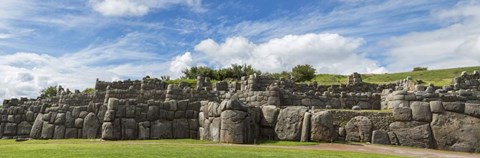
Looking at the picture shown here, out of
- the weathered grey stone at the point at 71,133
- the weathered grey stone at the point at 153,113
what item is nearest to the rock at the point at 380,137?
the weathered grey stone at the point at 153,113

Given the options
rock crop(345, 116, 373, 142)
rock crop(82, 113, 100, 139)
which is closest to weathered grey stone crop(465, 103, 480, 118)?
rock crop(345, 116, 373, 142)

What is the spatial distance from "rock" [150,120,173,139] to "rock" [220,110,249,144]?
10.8 ft

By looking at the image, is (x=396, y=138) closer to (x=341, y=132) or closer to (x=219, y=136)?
(x=341, y=132)

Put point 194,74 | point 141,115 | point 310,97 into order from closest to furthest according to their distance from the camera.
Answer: point 141,115, point 310,97, point 194,74

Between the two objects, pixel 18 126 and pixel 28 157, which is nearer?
pixel 28 157

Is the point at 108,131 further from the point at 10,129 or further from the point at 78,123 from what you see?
the point at 10,129

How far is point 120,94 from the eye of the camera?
97.9ft

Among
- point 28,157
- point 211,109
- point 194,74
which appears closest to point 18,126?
point 211,109

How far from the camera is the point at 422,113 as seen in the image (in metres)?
20.4

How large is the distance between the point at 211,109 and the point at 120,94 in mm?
11244

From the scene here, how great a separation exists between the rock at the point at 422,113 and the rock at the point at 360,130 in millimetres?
1954

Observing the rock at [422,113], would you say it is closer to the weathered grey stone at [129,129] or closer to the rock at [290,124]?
the rock at [290,124]

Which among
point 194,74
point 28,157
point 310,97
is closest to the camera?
point 28,157

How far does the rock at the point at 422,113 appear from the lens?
20344mm
